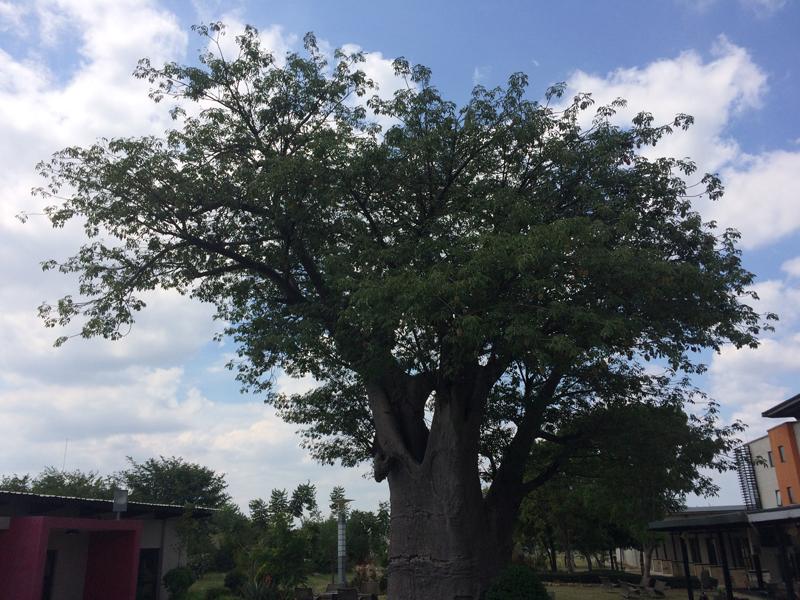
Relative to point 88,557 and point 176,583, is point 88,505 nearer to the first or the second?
point 88,557

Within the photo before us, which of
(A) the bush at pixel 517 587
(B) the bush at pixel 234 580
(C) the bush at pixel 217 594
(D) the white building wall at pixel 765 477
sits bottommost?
(C) the bush at pixel 217 594

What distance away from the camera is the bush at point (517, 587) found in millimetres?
13242

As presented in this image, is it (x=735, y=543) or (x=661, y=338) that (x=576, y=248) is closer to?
(x=661, y=338)

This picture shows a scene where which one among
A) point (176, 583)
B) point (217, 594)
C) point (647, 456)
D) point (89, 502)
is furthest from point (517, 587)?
point (217, 594)

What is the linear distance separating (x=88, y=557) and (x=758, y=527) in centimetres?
1986

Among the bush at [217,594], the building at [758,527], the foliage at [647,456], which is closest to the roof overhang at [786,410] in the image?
the building at [758,527]

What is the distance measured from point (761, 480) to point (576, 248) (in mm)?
30821

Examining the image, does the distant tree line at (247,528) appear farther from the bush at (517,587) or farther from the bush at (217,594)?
the bush at (517,587)

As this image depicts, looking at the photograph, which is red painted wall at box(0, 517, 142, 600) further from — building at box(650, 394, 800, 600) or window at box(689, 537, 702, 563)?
window at box(689, 537, 702, 563)

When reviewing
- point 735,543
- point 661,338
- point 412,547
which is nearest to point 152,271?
point 412,547

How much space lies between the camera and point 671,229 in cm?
1513

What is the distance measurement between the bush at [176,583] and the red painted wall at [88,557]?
3.33 m

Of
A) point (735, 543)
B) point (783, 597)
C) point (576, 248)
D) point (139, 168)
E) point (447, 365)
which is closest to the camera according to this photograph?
point (576, 248)

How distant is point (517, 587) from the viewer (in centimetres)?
1333
